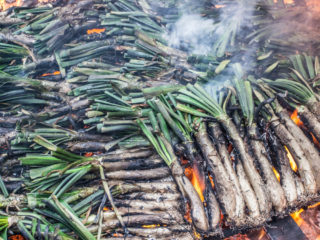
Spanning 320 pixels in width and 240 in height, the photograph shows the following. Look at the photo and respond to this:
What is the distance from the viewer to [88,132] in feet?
10.5

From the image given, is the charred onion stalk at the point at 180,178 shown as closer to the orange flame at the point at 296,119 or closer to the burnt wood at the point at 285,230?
the burnt wood at the point at 285,230

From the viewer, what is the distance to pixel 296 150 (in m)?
2.76

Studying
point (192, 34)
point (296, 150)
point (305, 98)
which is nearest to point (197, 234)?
point (296, 150)

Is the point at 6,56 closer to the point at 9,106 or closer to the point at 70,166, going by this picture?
the point at 9,106

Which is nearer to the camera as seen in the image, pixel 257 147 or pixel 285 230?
pixel 285 230

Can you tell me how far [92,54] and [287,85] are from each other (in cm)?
295

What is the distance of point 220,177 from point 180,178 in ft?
1.40

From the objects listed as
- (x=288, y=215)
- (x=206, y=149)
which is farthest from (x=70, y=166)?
(x=288, y=215)

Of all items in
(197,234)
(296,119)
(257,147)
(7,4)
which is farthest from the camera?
(7,4)

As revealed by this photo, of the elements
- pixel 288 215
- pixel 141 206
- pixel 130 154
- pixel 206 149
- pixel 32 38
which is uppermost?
pixel 32 38

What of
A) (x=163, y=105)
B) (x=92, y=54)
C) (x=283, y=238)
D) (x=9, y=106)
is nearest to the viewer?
(x=283, y=238)

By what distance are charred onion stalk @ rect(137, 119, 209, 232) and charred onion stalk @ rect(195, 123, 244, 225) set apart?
0.79 ft

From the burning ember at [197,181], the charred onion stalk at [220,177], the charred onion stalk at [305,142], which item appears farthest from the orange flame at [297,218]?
the burning ember at [197,181]

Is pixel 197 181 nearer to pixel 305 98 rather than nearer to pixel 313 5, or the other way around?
pixel 305 98
